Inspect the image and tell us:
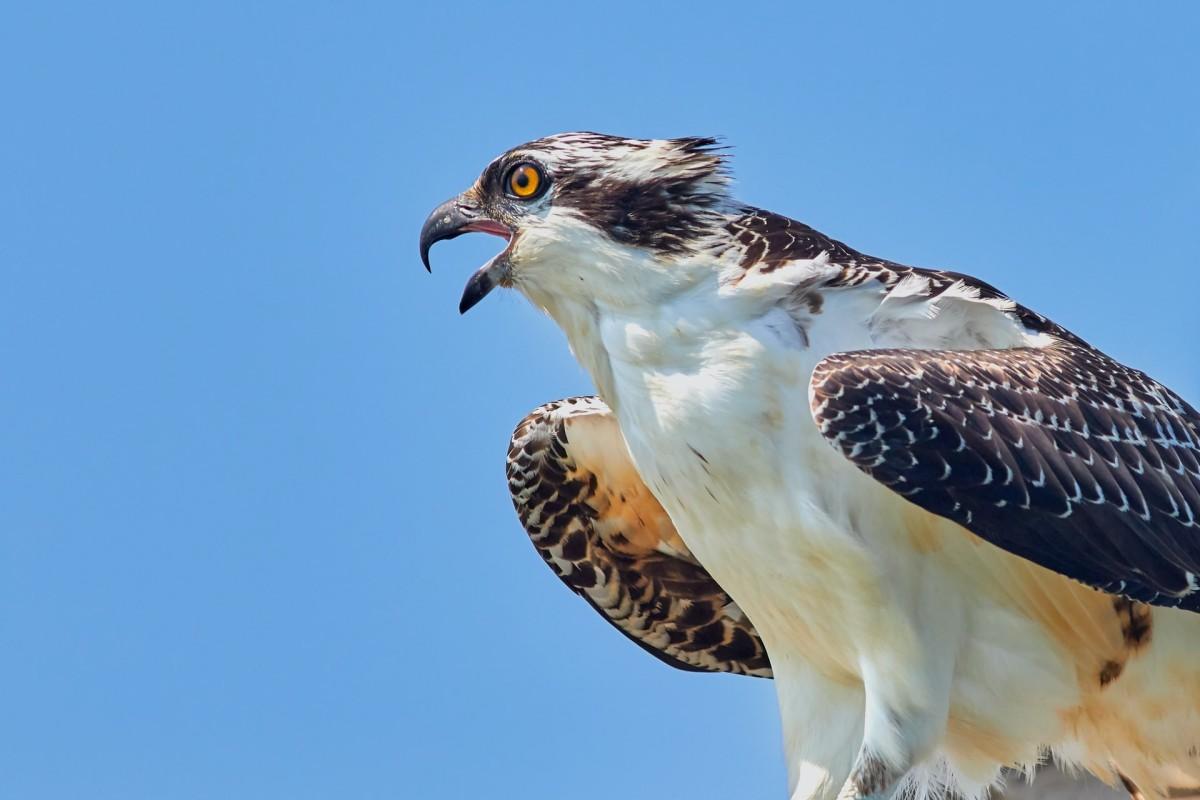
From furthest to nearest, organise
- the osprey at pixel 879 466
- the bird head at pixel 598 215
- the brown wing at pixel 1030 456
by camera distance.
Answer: the bird head at pixel 598 215 < the osprey at pixel 879 466 < the brown wing at pixel 1030 456

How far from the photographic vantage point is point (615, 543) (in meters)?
12.4

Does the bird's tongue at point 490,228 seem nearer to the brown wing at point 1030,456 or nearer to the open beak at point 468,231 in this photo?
the open beak at point 468,231

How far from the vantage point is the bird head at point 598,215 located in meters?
10.4

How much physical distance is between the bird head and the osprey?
0.01 meters

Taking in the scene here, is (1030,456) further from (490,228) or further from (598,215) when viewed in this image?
(490,228)

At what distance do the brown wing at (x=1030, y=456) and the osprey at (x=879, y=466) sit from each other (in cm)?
1

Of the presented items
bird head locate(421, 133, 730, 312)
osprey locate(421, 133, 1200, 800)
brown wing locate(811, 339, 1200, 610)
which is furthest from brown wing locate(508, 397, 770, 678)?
brown wing locate(811, 339, 1200, 610)

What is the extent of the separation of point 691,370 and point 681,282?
400mm

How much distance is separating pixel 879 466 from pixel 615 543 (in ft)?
9.70

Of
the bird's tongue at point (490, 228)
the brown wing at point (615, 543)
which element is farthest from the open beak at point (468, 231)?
the brown wing at point (615, 543)

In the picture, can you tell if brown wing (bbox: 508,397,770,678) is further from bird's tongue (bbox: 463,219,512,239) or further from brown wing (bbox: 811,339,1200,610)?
brown wing (bbox: 811,339,1200,610)

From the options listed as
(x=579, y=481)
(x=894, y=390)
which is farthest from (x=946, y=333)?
(x=579, y=481)

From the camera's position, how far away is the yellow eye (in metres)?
10.7

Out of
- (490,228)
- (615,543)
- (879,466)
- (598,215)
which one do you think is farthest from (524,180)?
(615,543)
